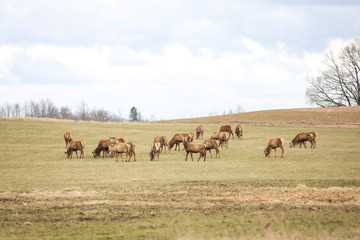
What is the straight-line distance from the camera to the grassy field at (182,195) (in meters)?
10.6

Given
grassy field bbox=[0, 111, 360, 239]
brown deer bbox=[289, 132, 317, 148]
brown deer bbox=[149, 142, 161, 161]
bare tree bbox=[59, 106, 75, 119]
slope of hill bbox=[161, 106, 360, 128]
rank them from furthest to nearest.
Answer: bare tree bbox=[59, 106, 75, 119] < slope of hill bbox=[161, 106, 360, 128] < brown deer bbox=[289, 132, 317, 148] < brown deer bbox=[149, 142, 161, 161] < grassy field bbox=[0, 111, 360, 239]

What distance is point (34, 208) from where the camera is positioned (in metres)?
13.7

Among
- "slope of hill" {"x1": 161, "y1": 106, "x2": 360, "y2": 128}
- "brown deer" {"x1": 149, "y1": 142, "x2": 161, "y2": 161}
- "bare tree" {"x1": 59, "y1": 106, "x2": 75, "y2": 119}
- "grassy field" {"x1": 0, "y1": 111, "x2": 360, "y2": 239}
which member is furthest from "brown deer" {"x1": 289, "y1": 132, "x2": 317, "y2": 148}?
"bare tree" {"x1": 59, "y1": 106, "x2": 75, "y2": 119}

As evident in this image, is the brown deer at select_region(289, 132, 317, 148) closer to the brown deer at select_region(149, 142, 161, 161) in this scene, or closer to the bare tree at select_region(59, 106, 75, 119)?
the brown deer at select_region(149, 142, 161, 161)

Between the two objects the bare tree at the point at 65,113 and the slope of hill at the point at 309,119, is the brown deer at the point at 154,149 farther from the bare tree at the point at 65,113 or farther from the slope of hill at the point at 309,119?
the bare tree at the point at 65,113

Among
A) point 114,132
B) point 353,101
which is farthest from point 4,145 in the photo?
point 353,101

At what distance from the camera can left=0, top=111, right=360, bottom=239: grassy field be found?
418 inches

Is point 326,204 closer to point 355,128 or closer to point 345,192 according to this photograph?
point 345,192

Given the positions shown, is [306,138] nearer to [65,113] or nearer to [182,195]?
[182,195]

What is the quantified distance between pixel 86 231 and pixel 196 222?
2.87 metres

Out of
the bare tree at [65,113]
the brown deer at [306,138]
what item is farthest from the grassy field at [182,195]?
the bare tree at [65,113]

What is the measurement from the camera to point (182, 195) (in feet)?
52.2

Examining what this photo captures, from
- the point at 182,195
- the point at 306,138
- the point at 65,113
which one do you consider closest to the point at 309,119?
the point at 306,138

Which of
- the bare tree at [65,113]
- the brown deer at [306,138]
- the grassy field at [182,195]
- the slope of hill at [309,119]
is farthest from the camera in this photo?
the bare tree at [65,113]
